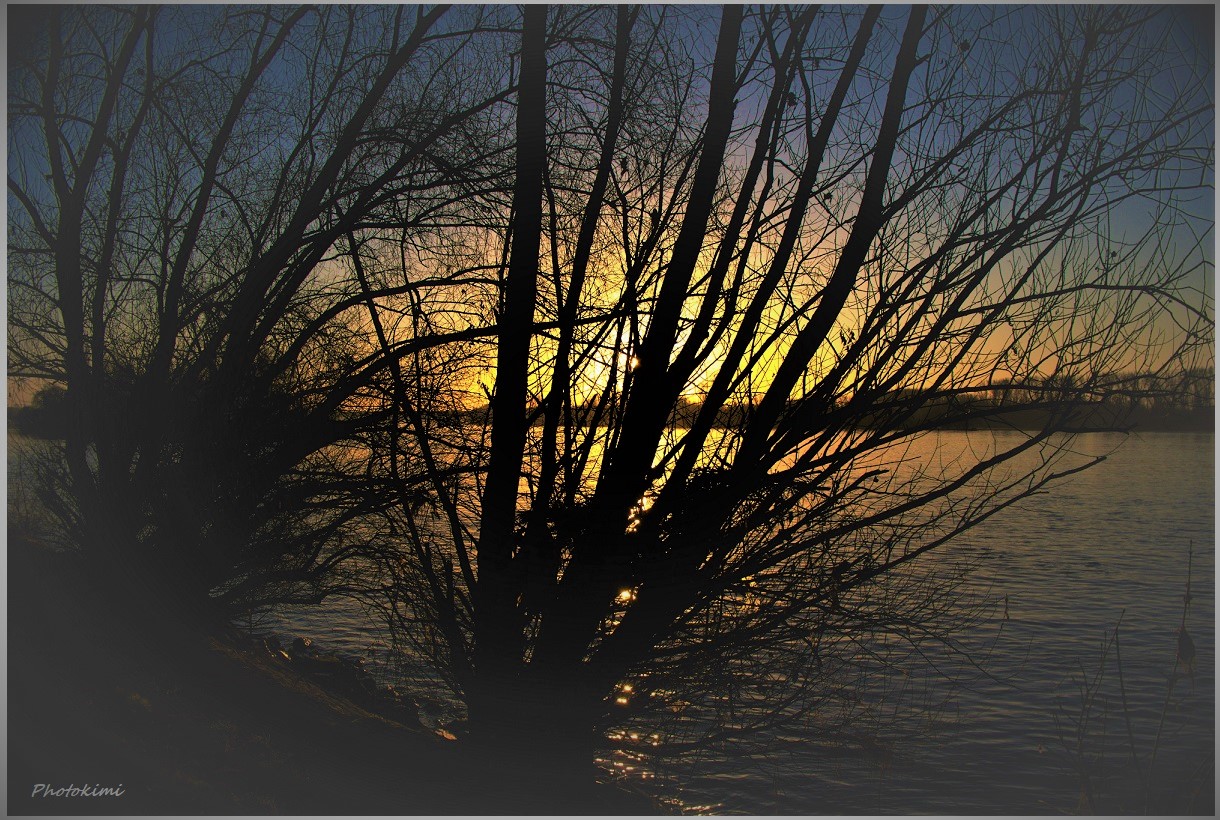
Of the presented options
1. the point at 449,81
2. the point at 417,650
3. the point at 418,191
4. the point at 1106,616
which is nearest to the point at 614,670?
the point at 417,650

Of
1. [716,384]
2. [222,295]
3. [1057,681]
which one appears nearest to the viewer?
[716,384]

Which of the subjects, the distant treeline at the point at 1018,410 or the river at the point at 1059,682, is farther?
the river at the point at 1059,682

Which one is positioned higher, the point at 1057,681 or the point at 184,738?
the point at 1057,681

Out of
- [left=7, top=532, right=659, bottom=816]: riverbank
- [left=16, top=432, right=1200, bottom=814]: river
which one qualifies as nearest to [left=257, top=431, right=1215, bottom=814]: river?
[left=16, top=432, right=1200, bottom=814]: river

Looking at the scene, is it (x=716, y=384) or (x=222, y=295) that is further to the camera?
(x=222, y=295)

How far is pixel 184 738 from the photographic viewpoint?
2375 millimetres

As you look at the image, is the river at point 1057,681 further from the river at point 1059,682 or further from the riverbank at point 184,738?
the riverbank at point 184,738

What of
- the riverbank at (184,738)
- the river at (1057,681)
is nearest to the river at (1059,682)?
the river at (1057,681)

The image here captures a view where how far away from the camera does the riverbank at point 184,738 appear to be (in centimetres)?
221

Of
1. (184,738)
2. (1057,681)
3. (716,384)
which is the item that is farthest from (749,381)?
(1057,681)

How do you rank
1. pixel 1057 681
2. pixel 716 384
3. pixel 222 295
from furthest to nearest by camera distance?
pixel 1057 681, pixel 222 295, pixel 716 384

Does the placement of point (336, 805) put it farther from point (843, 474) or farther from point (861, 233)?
point (861, 233)

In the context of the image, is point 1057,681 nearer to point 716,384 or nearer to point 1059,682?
point 1059,682

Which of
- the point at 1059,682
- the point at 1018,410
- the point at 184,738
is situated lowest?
the point at 184,738
